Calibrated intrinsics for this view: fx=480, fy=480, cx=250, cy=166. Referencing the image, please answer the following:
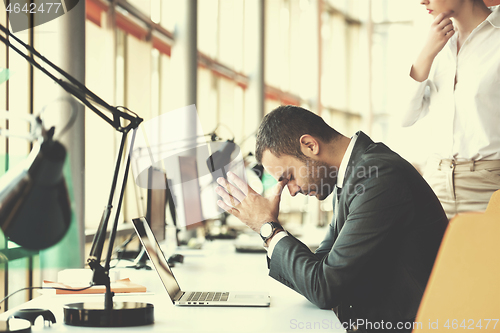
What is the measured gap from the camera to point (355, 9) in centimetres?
1006

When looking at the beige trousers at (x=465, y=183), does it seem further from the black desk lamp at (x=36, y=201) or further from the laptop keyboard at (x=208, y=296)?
the black desk lamp at (x=36, y=201)

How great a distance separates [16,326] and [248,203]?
646 millimetres

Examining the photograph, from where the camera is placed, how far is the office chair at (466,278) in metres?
0.78

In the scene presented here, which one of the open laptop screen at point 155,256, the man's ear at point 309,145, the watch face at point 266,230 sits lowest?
the open laptop screen at point 155,256

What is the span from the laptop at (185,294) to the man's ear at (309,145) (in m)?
0.41

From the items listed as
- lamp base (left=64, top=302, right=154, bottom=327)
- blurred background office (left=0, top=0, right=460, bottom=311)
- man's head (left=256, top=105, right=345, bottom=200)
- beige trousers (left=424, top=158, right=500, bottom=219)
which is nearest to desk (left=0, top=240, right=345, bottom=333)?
lamp base (left=64, top=302, right=154, bottom=327)

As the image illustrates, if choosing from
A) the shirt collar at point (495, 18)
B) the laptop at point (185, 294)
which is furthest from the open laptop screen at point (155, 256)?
the shirt collar at point (495, 18)

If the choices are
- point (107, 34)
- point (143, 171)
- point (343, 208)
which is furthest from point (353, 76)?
point (343, 208)

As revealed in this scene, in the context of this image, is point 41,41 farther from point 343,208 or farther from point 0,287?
point 343,208

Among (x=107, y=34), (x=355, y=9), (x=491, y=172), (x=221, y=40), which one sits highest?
(x=355, y=9)

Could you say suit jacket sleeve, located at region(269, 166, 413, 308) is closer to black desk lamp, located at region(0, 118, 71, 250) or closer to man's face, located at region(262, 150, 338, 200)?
man's face, located at region(262, 150, 338, 200)

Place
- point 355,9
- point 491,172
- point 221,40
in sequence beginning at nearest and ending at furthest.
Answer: point 491,172 < point 221,40 < point 355,9

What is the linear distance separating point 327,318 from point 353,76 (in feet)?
31.9

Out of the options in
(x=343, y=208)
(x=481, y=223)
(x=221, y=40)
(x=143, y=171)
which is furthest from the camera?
(x=221, y=40)
